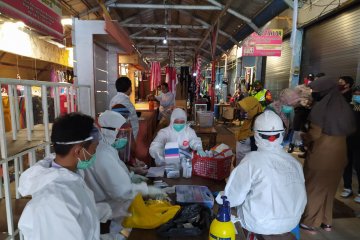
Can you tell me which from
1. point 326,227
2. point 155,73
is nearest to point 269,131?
point 326,227

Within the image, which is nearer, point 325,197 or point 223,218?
point 223,218

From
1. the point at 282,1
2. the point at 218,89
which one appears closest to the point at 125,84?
the point at 282,1

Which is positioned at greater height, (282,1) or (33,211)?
(282,1)

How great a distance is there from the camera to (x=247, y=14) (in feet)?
15.4

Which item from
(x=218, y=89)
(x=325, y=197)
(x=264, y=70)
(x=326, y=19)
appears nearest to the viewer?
(x=325, y=197)

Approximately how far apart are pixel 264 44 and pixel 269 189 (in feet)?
23.4

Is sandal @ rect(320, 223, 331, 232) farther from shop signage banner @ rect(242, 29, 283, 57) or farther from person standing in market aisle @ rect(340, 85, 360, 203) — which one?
shop signage banner @ rect(242, 29, 283, 57)

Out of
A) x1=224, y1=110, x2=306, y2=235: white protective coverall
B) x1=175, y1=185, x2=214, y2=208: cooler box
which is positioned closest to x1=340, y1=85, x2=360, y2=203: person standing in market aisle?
x1=224, y1=110, x2=306, y2=235: white protective coverall

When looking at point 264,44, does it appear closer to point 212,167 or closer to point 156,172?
point 212,167

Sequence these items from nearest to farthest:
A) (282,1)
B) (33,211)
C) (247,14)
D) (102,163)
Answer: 1. (33,211)
2. (102,163)
3. (282,1)
4. (247,14)

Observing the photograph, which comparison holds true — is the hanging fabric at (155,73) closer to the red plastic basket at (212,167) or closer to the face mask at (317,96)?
the face mask at (317,96)

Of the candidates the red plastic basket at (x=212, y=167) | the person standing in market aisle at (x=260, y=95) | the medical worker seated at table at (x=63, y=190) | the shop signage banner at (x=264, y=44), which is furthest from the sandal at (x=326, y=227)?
the shop signage banner at (x=264, y=44)

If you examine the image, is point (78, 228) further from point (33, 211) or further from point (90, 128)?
point (90, 128)

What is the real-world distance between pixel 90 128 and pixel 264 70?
10387mm
